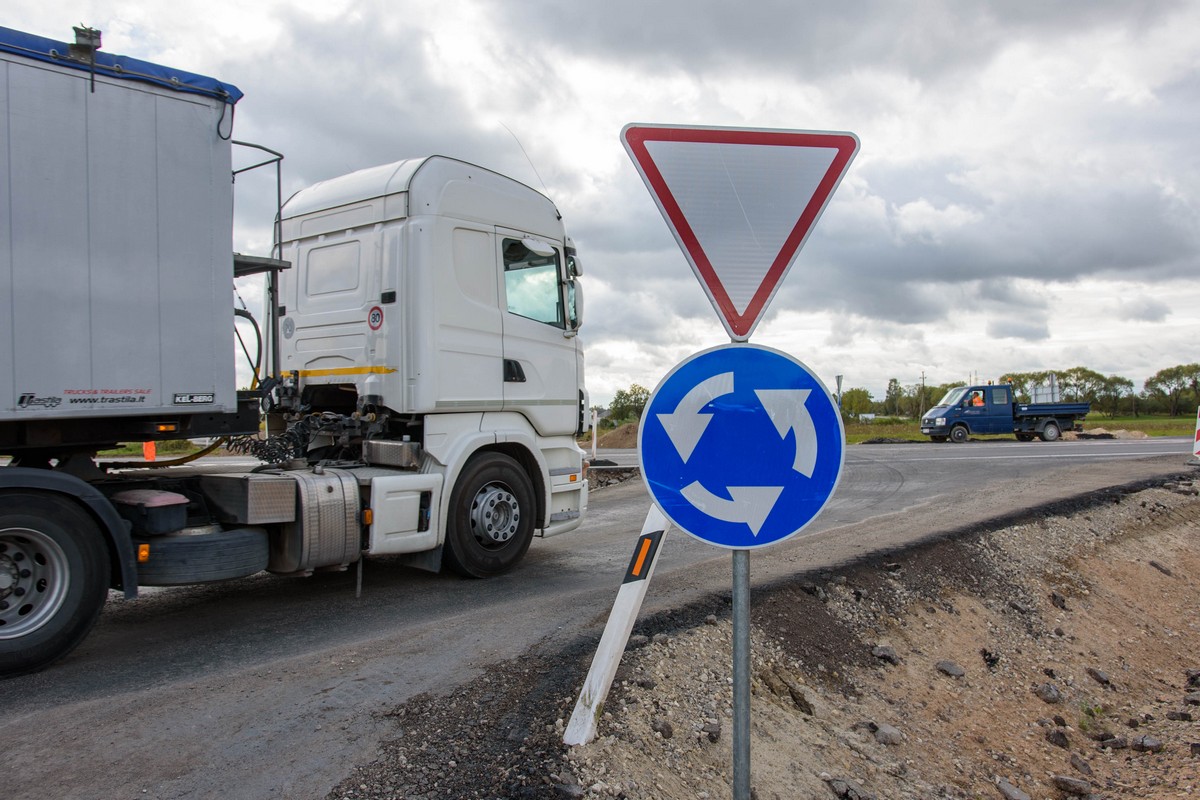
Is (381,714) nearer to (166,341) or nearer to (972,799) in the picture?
(166,341)

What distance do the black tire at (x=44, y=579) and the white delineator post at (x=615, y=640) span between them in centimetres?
297

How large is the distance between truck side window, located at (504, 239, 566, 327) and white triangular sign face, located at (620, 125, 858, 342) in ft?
15.5

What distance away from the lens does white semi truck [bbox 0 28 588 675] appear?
452cm

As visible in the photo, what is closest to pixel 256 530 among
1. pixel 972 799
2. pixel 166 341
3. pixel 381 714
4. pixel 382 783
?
pixel 166 341

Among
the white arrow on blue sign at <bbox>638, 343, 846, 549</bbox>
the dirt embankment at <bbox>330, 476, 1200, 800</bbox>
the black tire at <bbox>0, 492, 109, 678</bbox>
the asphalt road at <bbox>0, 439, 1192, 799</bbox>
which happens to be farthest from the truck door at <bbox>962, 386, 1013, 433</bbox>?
the white arrow on blue sign at <bbox>638, 343, 846, 549</bbox>

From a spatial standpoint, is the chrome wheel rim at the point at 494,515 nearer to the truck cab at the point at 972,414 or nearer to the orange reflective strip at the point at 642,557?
the orange reflective strip at the point at 642,557

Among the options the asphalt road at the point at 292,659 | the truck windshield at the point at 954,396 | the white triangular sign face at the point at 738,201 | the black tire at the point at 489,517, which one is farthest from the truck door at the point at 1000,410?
the white triangular sign face at the point at 738,201

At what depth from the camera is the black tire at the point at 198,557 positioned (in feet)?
16.4

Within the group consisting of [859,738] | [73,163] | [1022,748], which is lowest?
[1022,748]

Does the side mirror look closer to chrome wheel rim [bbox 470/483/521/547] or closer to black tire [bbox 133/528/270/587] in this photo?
chrome wheel rim [bbox 470/483/521/547]

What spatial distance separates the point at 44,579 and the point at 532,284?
14.3 feet

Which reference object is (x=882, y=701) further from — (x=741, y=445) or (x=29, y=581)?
(x=29, y=581)

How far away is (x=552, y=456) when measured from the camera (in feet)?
→ 25.5

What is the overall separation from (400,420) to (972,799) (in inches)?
187
